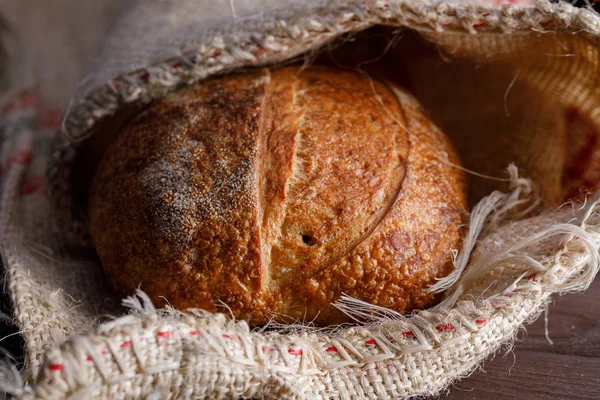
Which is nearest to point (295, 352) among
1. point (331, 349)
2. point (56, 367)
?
point (331, 349)

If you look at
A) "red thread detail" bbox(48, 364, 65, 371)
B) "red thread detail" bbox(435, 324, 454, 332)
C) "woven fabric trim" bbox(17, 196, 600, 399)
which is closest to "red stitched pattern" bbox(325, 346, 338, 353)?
"woven fabric trim" bbox(17, 196, 600, 399)

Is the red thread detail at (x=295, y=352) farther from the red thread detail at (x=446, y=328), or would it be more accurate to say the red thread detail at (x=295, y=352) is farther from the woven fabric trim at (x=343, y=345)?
the red thread detail at (x=446, y=328)

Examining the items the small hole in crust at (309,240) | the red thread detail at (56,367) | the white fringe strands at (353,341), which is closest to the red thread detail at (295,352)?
the white fringe strands at (353,341)

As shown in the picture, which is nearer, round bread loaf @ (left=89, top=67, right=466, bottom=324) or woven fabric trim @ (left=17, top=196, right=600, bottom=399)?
woven fabric trim @ (left=17, top=196, right=600, bottom=399)

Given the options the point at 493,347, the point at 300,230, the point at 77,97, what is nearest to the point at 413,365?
the point at 493,347

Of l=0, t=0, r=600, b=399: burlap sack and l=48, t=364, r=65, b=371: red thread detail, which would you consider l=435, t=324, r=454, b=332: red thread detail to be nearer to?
l=0, t=0, r=600, b=399: burlap sack

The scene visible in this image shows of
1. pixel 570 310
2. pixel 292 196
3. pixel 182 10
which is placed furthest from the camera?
pixel 182 10

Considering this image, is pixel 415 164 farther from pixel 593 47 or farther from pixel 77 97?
pixel 77 97
